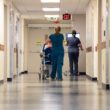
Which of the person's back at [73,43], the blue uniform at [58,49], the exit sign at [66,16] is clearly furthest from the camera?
the exit sign at [66,16]

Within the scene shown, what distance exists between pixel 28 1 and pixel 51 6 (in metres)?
1.97

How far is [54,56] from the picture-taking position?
11953 mm

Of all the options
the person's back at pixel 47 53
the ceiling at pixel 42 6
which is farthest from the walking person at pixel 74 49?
the person's back at pixel 47 53

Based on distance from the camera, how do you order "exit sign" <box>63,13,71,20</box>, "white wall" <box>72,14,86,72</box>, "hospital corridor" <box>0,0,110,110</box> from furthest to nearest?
"white wall" <box>72,14,86,72</box>
"exit sign" <box>63,13,71,20</box>
"hospital corridor" <box>0,0,110,110</box>

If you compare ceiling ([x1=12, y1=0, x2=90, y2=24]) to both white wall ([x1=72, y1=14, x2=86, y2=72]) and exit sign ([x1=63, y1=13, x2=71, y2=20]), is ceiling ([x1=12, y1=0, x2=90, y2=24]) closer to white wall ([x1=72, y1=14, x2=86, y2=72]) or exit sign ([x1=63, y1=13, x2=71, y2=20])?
exit sign ([x1=63, y1=13, x2=71, y2=20])

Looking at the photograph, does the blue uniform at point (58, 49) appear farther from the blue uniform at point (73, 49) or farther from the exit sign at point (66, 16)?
the exit sign at point (66, 16)

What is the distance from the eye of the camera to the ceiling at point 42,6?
14.5 metres

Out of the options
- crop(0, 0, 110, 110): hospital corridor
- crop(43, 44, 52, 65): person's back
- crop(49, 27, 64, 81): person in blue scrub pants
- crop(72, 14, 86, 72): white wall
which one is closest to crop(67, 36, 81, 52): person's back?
crop(0, 0, 110, 110): hospital corridor

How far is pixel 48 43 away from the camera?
40.7 feet

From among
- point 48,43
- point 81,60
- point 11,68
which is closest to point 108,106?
point 48,43

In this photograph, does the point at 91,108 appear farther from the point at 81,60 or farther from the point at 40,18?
the point at 40,18

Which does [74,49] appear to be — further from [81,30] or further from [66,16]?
[81,30]

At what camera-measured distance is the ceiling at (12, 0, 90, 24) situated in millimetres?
14490

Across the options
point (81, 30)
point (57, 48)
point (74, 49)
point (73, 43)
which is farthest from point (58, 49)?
point (81, 30)
